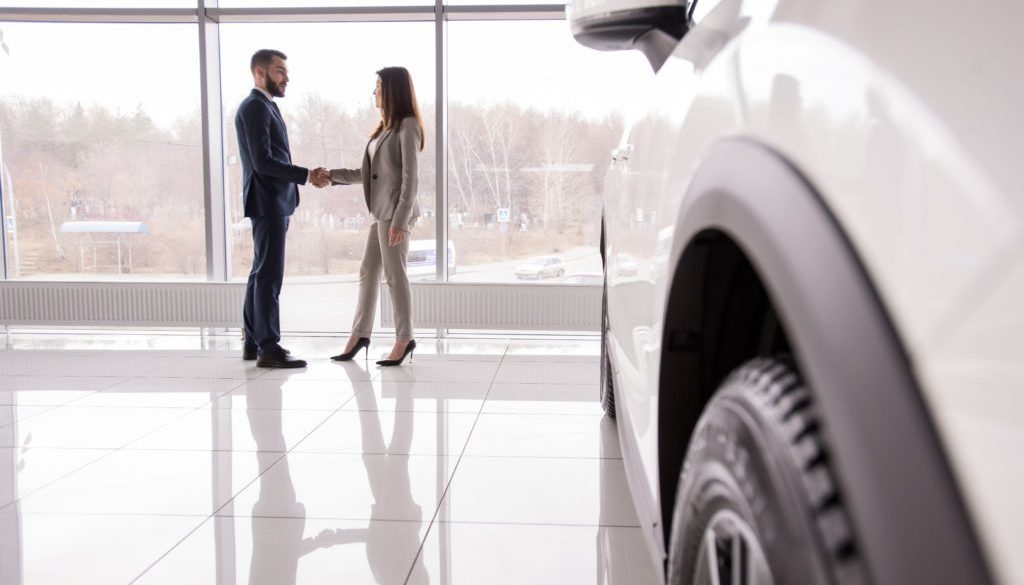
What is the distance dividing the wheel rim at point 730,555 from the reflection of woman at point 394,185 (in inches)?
132

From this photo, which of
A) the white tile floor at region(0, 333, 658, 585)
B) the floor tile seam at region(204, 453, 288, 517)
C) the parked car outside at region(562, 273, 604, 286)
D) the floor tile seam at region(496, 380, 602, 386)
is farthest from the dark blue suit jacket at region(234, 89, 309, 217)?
the parked car outside at region(562, 273, 604, 286)

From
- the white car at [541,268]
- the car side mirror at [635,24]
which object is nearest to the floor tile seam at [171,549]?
the car side mirror at [635,24]

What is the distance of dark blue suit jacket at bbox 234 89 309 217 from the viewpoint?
390 cm

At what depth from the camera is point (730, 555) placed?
0.63 metres

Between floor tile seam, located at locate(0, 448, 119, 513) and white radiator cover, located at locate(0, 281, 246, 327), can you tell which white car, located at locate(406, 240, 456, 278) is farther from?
floor tile seam, located at locate(0, 448, 119, 513)

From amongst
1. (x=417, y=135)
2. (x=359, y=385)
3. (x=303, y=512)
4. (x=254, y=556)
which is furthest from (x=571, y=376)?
→ (x=254, y=556)

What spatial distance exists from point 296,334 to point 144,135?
170 cm

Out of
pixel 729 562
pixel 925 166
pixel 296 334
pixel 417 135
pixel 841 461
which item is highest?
pixel 417 135

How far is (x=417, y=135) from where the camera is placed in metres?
3.93

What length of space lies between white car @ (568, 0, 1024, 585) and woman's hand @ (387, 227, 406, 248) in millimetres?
3234

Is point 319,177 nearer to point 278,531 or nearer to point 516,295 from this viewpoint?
point 516,295

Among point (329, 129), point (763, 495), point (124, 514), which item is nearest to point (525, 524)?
point (124, 514)

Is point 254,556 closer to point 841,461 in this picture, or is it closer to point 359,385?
point 841,461

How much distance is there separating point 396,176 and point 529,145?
1.60 m
